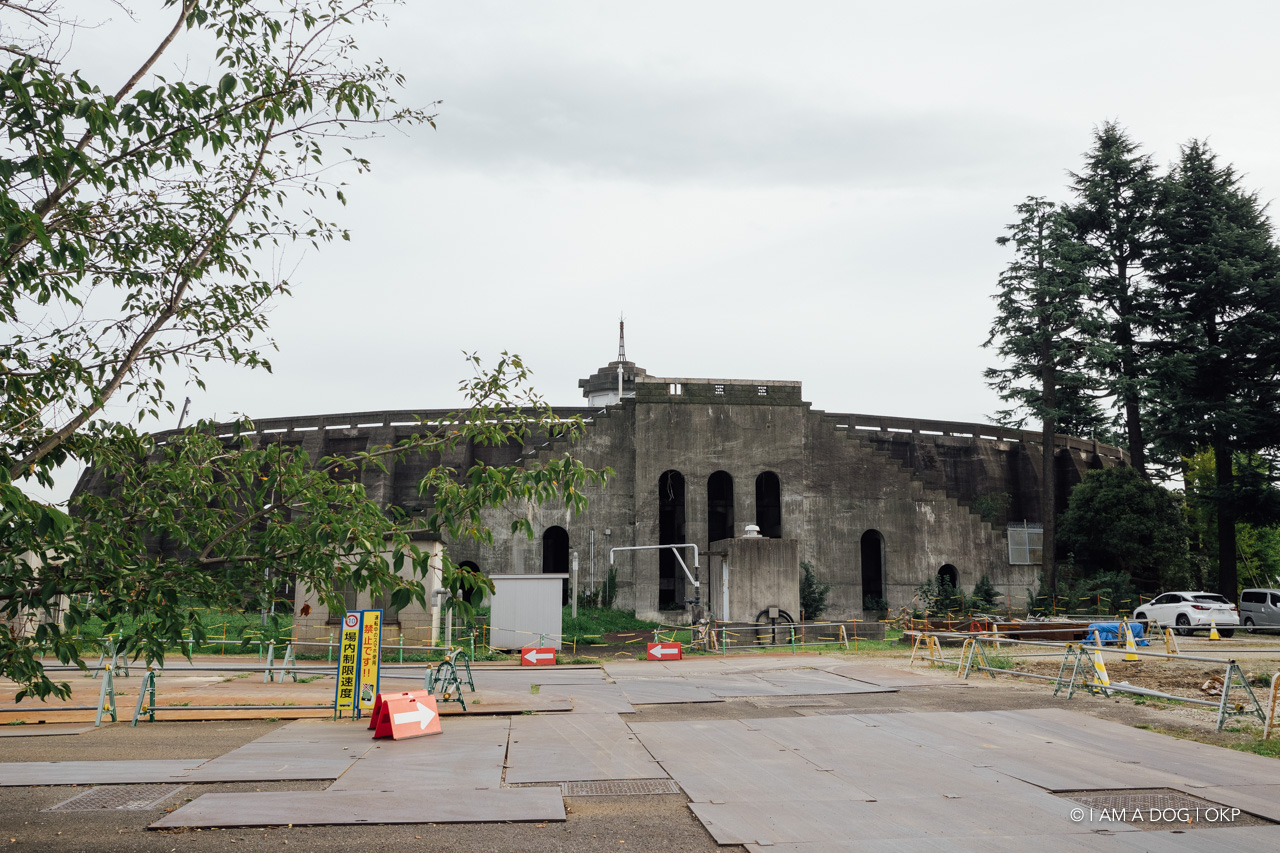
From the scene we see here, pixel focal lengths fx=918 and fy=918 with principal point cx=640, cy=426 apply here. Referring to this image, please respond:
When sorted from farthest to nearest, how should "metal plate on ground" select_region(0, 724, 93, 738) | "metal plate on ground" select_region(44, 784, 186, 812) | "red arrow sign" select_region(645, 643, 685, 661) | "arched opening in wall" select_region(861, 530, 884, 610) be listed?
"arched opening in wall" select_region(861, 530, 884, 610)
"red arrow sign" select_region(645, 643, 685, 661)
"metal plate on ground" select_region(0, 724, 93, 738)
"metal plate on ground" select_region(44, 784, 186, 812)

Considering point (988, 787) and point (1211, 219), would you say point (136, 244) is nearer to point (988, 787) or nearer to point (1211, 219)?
point (988, 787)

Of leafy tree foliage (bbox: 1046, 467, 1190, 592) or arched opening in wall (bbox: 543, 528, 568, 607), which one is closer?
leafy tree foliage (bbox: 1046, 467, 1190, 592)

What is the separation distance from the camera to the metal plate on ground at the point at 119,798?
8430mm

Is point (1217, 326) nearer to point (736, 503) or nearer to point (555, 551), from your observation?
point (736, 503)

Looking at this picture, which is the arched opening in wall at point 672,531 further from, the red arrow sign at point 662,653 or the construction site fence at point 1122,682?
the construction site fence at point 1122,682

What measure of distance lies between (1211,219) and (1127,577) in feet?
53.7

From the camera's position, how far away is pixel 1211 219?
39.5 metres

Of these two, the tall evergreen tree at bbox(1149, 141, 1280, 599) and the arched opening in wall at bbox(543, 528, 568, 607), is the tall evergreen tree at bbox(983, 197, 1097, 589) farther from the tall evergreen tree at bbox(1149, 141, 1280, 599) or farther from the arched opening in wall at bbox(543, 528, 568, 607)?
the arched opening in wall at bbox(543, 528, 568, 607)

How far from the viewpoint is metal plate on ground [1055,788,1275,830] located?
25.7 feet

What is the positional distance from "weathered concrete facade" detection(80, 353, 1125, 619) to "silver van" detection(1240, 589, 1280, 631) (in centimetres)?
878

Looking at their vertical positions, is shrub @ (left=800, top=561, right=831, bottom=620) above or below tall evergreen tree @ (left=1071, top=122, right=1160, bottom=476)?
below

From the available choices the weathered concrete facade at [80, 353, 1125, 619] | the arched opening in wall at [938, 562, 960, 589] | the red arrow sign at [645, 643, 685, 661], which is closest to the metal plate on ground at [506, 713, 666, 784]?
the red arrow sign at [645, 643, 685, 661]

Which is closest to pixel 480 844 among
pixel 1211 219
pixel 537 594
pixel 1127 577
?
pixel 537 594

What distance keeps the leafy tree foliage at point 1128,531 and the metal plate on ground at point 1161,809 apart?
3047cm
